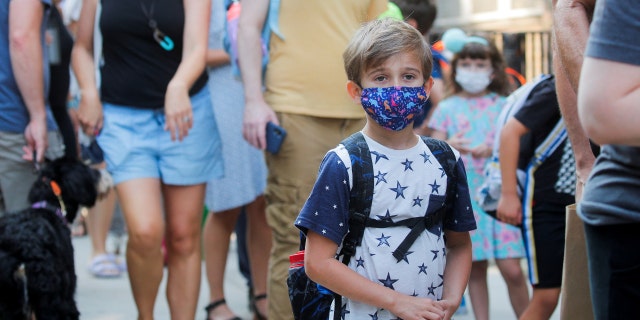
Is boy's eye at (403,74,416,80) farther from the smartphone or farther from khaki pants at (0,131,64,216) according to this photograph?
khaki pants at (0,131,64,216)

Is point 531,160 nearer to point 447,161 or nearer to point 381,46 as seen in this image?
point 447,161

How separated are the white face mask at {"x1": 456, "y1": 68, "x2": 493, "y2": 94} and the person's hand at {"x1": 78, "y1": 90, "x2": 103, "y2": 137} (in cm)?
236

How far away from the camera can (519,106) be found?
4.90 metres

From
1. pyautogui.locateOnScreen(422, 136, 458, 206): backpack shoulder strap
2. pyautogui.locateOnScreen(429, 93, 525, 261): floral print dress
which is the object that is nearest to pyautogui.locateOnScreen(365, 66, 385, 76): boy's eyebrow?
pyautogui.locateOnScreen(422, 136, 458, 206): backpack shoulder strap

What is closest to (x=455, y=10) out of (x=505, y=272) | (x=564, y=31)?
(x=505, y=272)

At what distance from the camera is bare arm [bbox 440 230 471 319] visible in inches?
126

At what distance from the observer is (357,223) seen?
122 inches

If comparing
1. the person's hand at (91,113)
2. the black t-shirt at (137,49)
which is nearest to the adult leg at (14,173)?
the person's hand at (91,113)

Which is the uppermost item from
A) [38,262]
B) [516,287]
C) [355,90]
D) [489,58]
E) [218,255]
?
[355,90]

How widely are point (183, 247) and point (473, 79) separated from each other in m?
2.21

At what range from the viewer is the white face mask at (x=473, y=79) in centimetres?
636

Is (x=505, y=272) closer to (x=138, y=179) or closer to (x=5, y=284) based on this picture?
(x=138, y=179)

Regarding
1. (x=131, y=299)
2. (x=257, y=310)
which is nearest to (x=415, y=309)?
(x=257, y=310)

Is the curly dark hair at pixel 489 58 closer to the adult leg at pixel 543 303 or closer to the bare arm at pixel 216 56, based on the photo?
the bare arm at pixel 216 56
